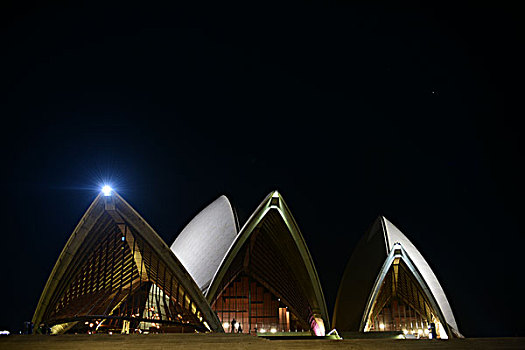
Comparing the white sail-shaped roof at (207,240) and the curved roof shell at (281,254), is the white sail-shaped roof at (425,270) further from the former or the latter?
the white sail-shaped roof at (207,240)

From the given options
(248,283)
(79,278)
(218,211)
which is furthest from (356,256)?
(79,278)

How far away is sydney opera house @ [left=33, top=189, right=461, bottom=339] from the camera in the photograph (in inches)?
608

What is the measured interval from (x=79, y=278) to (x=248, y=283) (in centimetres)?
964

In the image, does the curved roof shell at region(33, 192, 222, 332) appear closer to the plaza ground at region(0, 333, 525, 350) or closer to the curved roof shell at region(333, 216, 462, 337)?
the plaza ground at region(0, 333, 525, 350)

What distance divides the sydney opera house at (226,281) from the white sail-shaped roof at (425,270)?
88 mm

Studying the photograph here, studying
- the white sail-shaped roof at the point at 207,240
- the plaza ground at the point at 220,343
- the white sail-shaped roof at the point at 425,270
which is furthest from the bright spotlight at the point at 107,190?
the white sail-shaped roof at the point at 425,270

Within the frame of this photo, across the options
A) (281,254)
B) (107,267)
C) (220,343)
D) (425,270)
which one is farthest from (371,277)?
(220,343)

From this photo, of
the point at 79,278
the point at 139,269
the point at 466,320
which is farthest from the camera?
the point at 466,320

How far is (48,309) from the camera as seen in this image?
52.7 ft

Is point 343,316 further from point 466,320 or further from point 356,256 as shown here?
point 466,320

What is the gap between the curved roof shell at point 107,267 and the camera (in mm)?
14891

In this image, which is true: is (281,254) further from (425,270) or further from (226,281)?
(425,270)

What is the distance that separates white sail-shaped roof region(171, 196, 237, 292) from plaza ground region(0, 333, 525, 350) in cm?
1432

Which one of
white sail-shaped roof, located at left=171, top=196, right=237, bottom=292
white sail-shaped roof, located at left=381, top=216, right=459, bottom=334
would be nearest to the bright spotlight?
white sail-shaped roof, located at left=171, top=196, right=237, bottom=292
